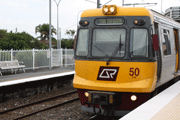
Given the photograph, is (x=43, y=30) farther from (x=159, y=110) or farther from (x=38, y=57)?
(x=159, y=110)

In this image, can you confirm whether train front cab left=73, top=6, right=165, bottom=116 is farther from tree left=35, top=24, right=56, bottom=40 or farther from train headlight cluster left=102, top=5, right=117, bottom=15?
tree left=35, top=24, right=56, bottom=40

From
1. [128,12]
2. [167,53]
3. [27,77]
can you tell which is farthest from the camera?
[27,77]

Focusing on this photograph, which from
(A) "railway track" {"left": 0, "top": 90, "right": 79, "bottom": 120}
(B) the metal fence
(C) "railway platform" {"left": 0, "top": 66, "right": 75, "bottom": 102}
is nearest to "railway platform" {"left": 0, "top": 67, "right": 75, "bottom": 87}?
(C) "railway platform" {"left": 0, "top": 66, "right": 75, "bottom": 102}

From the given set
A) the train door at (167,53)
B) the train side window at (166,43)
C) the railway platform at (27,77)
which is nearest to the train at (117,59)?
the train door at (167,53)

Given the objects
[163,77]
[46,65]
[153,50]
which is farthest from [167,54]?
[46,65]

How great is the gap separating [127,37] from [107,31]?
0.55 metres

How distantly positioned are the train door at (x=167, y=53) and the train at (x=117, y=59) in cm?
61

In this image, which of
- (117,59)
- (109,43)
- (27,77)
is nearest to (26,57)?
(27,77)

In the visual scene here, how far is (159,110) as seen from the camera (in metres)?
6.80

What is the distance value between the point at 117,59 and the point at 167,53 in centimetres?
240

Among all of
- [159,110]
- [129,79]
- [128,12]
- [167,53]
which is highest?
[128,12]

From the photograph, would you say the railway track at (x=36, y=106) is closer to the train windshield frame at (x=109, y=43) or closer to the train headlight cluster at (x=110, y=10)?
the train windshield frame at (x=109, y=43)

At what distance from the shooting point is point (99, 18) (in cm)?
808

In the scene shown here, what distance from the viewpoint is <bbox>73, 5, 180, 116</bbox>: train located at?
7520 mm
